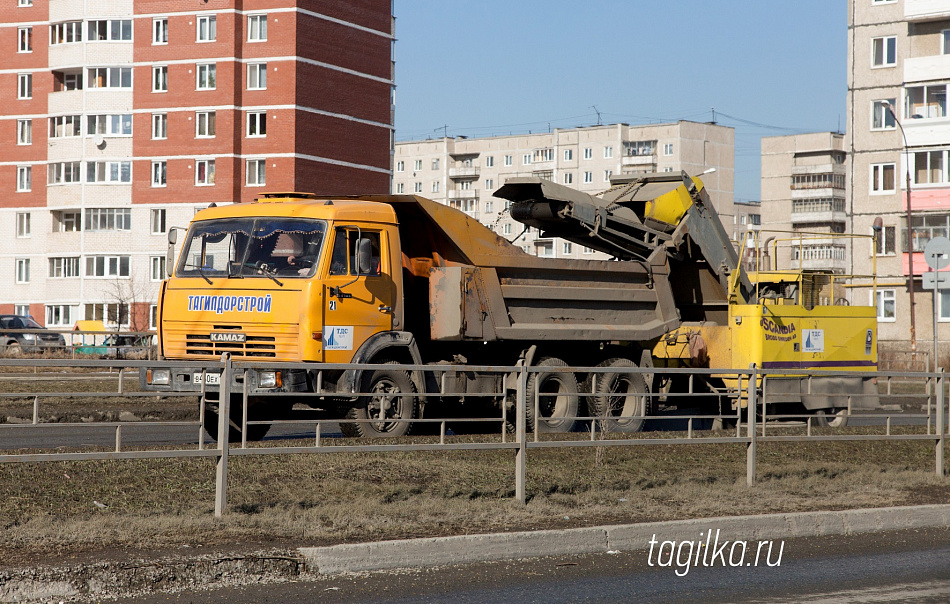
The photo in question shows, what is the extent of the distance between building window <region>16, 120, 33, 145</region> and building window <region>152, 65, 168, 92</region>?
943 cm

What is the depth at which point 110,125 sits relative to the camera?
2763 inches

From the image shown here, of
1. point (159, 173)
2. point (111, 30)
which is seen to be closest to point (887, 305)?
point (159, 173)

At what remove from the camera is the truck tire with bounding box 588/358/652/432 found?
1377 centimetres

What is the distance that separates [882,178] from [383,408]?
177 feet

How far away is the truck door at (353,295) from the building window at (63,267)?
61.3m

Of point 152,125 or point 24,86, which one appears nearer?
point 152,125

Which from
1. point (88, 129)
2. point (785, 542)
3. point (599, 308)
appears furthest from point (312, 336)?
point (88, 129)

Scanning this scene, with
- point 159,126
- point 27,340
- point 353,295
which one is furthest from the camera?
point 159,126

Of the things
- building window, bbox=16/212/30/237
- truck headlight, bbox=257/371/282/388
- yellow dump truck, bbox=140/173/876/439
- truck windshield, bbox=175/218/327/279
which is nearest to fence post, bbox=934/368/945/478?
yellow dump truck, bbox=140/173/876/439

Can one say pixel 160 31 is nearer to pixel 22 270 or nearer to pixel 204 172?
pixel 204 172

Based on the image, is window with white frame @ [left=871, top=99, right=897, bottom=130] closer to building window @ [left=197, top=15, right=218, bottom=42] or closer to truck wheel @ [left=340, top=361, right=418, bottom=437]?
building window @ [left=197, top=15, right=218, bottom=42]

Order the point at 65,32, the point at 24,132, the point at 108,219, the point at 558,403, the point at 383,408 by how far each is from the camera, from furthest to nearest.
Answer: the point at 24,132
the point at 65,32
the point at 108,219
the point at 558,403
the point at 383,408

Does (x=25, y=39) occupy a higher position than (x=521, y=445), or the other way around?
(x=25, y=39)

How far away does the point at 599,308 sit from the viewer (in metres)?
16.5
